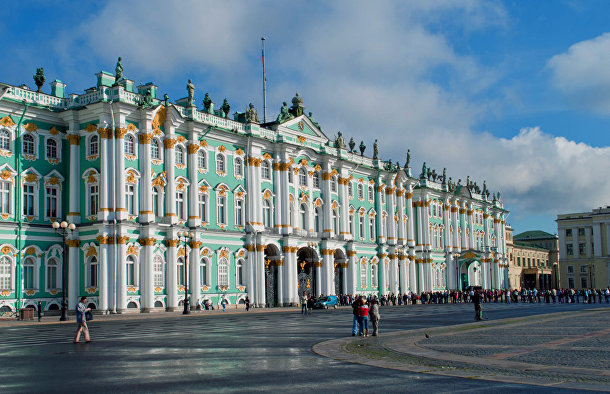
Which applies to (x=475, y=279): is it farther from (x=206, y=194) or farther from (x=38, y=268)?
(x=38, y=268)

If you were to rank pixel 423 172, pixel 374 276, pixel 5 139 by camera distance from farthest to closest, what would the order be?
pixel 423 172 < pixel 374 276 < pixel 5 139

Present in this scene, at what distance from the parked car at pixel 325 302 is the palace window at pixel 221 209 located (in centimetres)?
1131

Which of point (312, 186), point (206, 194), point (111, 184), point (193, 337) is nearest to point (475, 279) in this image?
point (312, 186)

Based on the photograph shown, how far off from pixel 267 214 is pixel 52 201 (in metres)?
21.5

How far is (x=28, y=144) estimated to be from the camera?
52.6 meters

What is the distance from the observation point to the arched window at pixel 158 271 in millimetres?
56594

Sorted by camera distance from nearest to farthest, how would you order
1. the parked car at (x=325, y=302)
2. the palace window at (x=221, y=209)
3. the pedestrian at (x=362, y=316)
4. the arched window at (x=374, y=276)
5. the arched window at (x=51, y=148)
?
1. the pedestrian at (x=362, y=316)
2. the arched window at (x=51, y=148)
3. the palace window at (x=221, y=209)
4. the parked car at (x=325, y=302)
5. the arched window at (x=374, y=276)

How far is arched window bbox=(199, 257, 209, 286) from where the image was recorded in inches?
2402

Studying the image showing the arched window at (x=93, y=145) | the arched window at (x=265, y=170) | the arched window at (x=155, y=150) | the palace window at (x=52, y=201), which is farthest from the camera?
the arched window at (x=265, y=170)

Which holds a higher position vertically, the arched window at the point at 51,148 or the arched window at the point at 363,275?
the arched window at the point at 51,148

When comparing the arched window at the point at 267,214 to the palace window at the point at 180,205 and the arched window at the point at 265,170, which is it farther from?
the palace window at the point at 180,205

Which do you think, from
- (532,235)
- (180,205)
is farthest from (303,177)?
(532,235)

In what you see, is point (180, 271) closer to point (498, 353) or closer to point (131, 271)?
point (131, 271)

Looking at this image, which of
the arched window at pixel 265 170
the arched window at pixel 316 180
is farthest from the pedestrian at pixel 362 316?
the arched window at pixel 316 180
